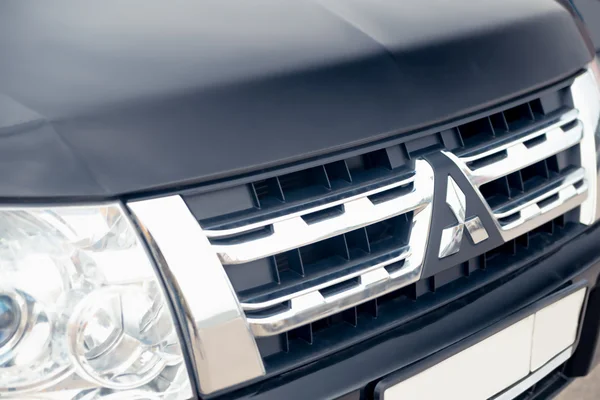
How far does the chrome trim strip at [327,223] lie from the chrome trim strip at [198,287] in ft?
0.10

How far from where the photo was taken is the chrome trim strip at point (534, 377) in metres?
1.49

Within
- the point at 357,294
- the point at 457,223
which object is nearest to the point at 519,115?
the point at 457,223

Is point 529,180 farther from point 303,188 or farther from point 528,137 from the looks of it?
point 303,188

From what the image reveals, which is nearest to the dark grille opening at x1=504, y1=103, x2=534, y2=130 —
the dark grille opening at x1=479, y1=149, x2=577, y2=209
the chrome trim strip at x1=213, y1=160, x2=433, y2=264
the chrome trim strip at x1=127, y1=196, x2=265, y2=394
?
the dark grille opening at x1=479, y1=149, x2=577, y2=209

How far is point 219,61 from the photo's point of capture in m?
1.08

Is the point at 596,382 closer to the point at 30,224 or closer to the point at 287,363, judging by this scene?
the point at 287,363

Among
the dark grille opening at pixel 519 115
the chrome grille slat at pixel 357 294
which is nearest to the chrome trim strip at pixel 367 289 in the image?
the chrome grille slat at pixel 357 294

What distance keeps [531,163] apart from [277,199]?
23.7 inches

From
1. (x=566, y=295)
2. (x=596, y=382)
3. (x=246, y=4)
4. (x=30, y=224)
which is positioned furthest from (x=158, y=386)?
(x=596, y=382)

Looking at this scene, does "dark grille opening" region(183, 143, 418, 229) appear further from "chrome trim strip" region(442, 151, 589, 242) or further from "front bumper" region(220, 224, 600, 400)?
"front bumper" region(220, 224, 600, 400)

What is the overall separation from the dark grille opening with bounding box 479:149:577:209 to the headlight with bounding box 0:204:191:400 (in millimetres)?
737

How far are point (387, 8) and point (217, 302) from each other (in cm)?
65

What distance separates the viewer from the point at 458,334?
1.32 meters

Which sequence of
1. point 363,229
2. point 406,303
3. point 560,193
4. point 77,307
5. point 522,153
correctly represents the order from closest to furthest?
1. point 77,307
2. point 363,229
3. point 406,303
4. point 522,153
5. point 560,193
